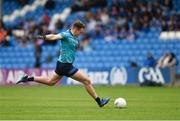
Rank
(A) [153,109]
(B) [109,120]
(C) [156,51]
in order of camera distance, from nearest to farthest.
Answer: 1. (B) [109,120]
2. (A) [153,109]
3. (C) [156,51]

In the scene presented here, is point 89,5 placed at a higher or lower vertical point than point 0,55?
higher

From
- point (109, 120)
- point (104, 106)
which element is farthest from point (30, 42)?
point (109, 120)

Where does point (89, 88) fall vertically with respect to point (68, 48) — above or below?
below

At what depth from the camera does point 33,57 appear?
40.1 meters

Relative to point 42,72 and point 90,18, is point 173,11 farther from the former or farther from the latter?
point 42,72

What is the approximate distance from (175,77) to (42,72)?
715 centimetres

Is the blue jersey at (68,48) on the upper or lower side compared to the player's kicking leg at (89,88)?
upper

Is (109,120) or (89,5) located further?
(89,5)

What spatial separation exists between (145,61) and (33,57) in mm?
7991

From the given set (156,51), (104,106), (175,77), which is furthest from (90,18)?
(104,106)

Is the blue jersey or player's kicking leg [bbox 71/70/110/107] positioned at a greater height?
the blue jersey

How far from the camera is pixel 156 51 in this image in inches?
1508

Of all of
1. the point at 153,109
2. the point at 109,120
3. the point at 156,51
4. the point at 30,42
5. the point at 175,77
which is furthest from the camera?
the point at 30,42

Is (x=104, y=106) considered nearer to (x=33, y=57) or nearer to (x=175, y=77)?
(x=175, y=77)
